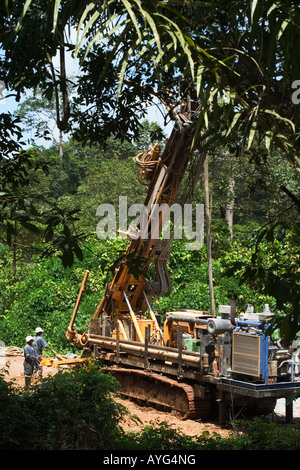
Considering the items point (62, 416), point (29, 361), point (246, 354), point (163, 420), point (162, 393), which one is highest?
point (62, 416)

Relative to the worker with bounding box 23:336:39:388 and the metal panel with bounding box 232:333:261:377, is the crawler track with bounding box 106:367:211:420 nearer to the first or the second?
the metal panel with bounding box 232:333:261:377

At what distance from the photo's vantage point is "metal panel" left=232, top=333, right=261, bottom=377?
1062 centimetres

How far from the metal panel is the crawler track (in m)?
1.04

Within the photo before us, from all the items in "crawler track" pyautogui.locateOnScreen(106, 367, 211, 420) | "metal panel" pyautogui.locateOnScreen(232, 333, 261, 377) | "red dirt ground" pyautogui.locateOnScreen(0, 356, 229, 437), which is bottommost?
"red dirt ground" pyautogui.locateOnScreen(0, 356, 229, 437)

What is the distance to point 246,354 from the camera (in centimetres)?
1077

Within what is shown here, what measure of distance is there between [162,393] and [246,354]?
230 cm

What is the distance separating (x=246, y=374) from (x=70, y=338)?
605 cm

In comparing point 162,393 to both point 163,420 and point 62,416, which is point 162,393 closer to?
point 163,420

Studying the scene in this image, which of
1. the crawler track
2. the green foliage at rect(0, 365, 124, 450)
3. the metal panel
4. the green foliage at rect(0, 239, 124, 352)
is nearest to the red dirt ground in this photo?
the crawler track

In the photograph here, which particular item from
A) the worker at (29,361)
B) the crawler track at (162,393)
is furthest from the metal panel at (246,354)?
the worker at (29,361)

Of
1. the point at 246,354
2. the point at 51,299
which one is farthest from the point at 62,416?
the point at 51,299

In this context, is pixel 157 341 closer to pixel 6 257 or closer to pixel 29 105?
pixel 6 257

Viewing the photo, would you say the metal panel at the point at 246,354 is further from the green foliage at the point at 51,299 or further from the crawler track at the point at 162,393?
the green foliage at the point at 51,299

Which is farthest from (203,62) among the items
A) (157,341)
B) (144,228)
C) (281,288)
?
(157,341)
